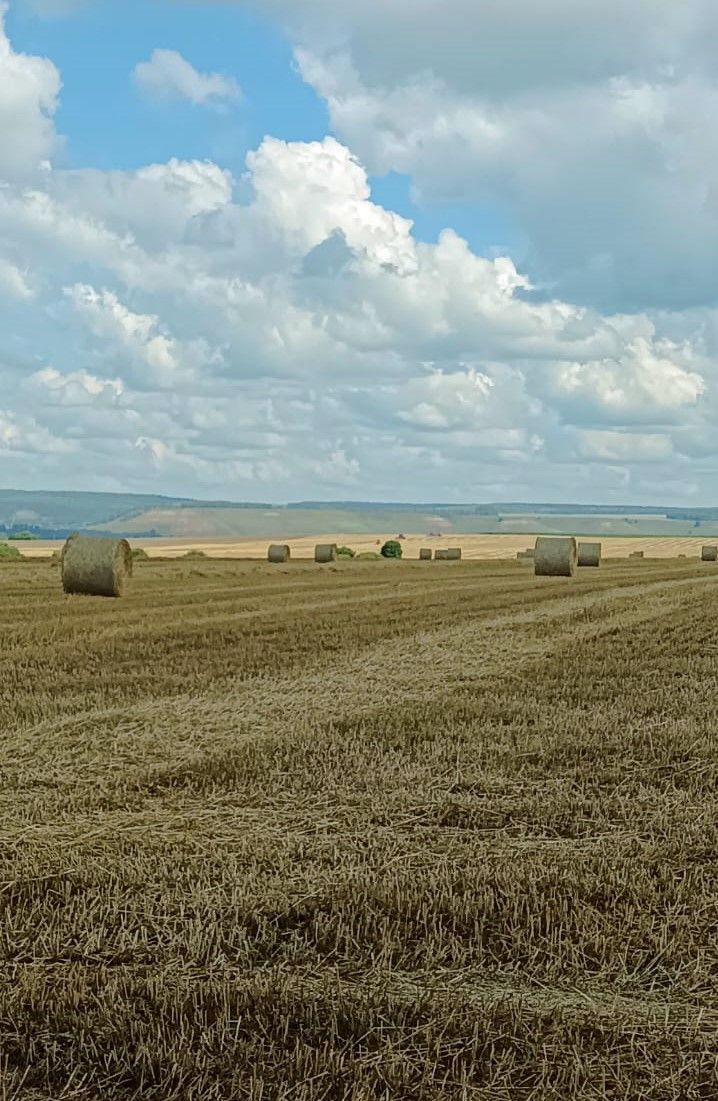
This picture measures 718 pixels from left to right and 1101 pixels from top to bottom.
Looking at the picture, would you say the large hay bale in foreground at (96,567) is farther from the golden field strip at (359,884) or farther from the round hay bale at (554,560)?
the round hay bale at (554,560)

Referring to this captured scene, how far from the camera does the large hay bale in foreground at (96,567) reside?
24000mm

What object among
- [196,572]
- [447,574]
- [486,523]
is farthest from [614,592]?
[486,523]

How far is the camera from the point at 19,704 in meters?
10.5

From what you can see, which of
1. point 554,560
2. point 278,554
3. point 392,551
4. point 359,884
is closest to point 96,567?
point 554,560

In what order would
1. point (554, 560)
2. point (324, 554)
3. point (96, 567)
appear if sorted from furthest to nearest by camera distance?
1. point (324, 554)
2. point (554, 560)
3. point (96, 567)

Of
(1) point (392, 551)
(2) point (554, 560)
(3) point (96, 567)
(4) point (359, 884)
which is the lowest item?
(4) point (359, 884)

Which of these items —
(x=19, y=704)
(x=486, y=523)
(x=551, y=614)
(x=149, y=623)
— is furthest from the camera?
(x=486, y=523)

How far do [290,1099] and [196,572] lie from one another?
31.8 meters

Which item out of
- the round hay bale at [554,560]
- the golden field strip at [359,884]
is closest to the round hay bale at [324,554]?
the round hay bale at [554,560]

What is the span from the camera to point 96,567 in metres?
24.0

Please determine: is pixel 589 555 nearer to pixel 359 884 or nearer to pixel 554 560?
pixel 554 560

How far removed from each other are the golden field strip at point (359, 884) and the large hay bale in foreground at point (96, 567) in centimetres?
1134

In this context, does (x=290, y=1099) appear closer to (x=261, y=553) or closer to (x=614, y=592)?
(x=614, y=592)

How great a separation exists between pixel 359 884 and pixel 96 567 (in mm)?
19552
